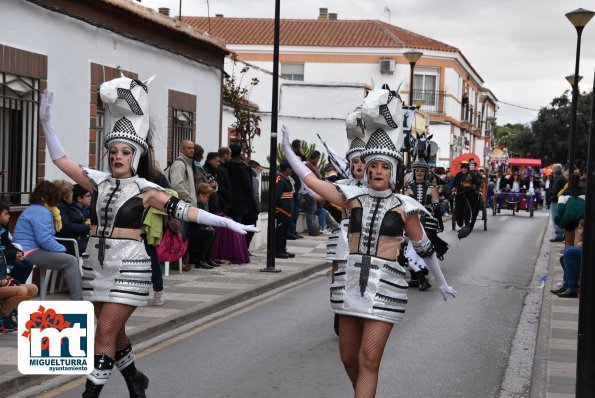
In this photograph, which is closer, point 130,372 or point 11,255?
point 130,372

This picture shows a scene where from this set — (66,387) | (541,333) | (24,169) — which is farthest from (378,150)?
(24,169)

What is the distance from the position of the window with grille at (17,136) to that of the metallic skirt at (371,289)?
7235 millimetres

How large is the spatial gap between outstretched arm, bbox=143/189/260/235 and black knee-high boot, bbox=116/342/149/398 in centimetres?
101

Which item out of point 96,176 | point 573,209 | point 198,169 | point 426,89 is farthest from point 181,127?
point 426,89

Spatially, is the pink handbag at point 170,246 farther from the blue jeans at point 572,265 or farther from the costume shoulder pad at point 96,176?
the costume shoulder pad at point 96,176

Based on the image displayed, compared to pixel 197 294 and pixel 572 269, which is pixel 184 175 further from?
pixel 572 269

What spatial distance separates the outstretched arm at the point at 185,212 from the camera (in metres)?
6.19

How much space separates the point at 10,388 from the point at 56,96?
22.4 ft

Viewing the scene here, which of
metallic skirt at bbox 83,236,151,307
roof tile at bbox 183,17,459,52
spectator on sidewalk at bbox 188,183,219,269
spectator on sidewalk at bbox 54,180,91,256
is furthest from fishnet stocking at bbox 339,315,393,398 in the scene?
roof tile at bbox 183,17,459,52

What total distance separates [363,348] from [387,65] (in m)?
52.2

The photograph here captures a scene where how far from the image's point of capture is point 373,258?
20.0 feet

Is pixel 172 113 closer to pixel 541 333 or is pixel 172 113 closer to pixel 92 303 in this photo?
pixel 541 333

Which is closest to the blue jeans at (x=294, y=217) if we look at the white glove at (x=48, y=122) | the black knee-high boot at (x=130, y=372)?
the black knee-high boot at (x=130, y=372)

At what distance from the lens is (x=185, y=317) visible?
1105 cm
